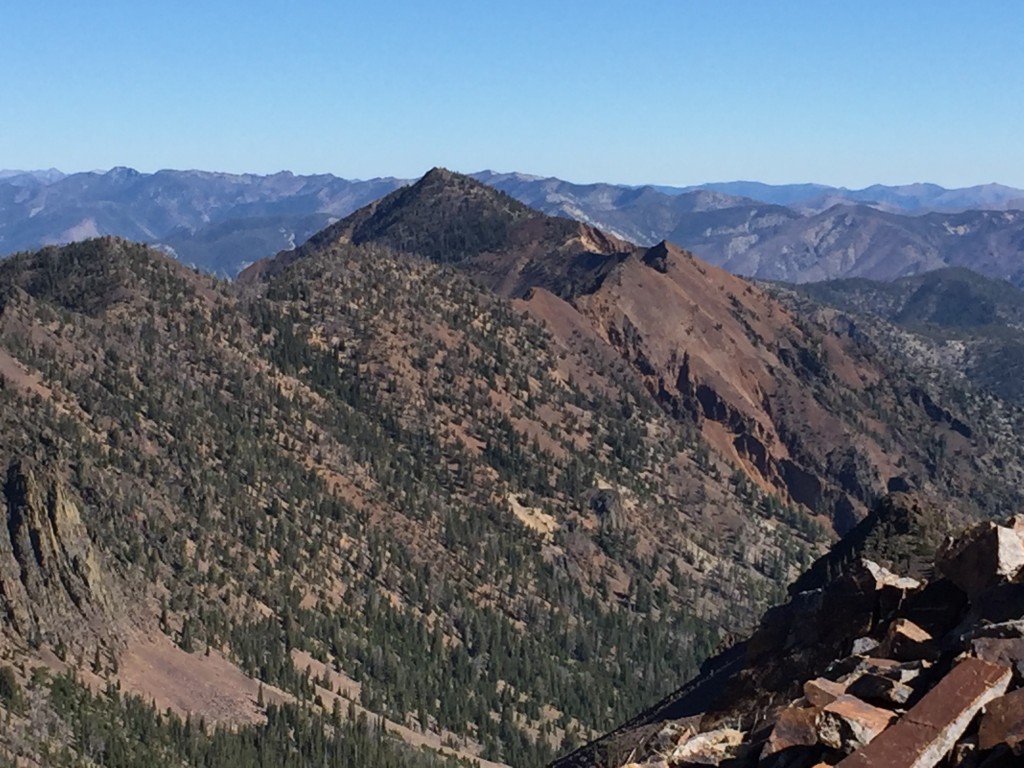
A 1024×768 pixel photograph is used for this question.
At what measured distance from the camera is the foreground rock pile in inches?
954

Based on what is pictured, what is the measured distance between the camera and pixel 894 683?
27.8 metres

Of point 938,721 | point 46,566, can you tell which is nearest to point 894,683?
point 938,721

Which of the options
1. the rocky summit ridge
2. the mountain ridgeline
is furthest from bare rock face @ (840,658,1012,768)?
the mountain ridgeline

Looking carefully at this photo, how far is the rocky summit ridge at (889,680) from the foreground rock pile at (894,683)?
1.2 inches

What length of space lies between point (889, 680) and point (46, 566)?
10090cm

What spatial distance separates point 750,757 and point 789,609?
2377cm

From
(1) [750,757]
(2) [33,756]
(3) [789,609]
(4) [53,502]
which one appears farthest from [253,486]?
Result: (1) [750,757]

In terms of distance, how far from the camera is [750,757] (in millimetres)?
27422

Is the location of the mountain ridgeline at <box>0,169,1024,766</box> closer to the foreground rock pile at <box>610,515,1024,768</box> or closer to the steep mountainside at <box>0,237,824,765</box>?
the steep mountainside at <box>0,237,824,765</box>

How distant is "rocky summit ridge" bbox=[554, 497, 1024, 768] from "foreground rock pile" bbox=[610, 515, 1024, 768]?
3 cm

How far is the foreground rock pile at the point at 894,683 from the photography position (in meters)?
24.2

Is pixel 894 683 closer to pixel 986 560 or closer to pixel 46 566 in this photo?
pixel 986 560

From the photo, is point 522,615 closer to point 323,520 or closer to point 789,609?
point 323,520

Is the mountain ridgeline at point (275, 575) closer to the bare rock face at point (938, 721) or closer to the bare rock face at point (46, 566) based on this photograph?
the bare rock face at point (46, 566)
